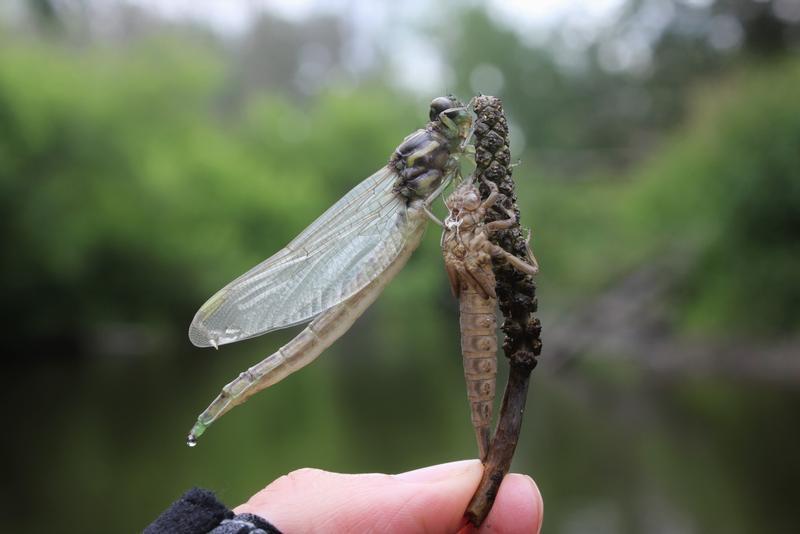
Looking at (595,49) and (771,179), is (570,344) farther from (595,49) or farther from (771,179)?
(595,49)

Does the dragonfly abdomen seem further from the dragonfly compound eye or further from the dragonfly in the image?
the dragonfly compound eye

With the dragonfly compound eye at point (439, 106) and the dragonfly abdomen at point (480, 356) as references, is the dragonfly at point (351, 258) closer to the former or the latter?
the dragonfly compound eye at point (439, 106)

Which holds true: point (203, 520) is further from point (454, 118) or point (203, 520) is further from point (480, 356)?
point (454, 118)

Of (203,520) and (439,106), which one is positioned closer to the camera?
(203,520)

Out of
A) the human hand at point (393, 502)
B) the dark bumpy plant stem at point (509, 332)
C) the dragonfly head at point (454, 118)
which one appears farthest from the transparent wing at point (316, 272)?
the human hand at point (393, 502)

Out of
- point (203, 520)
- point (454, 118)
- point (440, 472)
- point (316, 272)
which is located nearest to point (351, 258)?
point (316, 272)
